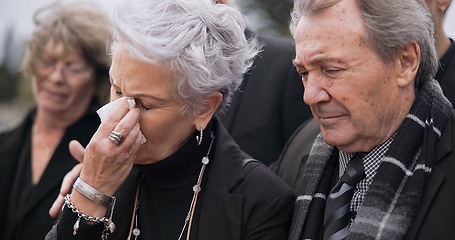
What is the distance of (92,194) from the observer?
3205 mm

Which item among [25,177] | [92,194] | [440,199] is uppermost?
[440,199]

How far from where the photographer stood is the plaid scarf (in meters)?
2.84

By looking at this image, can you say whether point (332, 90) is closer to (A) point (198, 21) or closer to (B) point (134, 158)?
(A) point (198, 21)

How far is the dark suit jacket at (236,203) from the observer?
3207 mm

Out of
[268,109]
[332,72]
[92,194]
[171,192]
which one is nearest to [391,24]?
[332,72]

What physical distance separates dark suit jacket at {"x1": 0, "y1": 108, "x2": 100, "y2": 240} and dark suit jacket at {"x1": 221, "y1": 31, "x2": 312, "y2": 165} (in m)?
1.24

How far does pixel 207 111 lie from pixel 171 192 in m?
0.39

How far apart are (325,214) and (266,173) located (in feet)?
1.12

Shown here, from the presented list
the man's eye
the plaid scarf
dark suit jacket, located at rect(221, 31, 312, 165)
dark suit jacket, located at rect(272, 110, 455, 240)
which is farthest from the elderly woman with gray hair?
dark suit jacket, located at rect(221, 31, 312, 165)

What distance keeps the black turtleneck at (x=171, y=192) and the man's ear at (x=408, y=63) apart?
91cm

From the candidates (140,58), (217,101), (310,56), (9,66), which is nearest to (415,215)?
(310,56)

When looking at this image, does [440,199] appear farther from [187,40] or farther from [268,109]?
[268,109]

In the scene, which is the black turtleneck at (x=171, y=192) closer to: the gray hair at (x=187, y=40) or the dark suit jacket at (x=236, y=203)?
the dark suit jacket at (x=236, y=203)

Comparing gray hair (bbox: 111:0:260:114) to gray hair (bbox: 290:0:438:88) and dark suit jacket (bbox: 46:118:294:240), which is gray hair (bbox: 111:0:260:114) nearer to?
dark suit jacket (bbox: 46:118:294:240)
